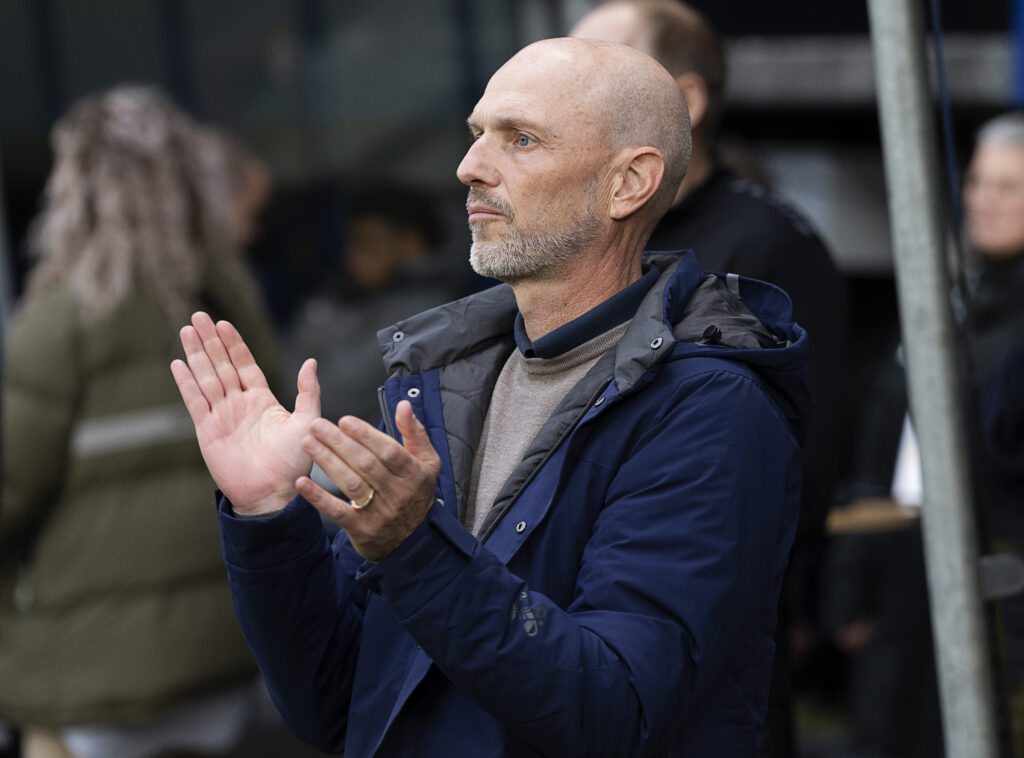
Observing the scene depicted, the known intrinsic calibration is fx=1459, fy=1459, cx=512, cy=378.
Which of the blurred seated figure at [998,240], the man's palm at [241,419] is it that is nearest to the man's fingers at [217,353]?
the man's palm at [241,419]

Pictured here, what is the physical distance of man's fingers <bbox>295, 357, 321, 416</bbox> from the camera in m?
1.68

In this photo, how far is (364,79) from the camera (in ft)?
16.2

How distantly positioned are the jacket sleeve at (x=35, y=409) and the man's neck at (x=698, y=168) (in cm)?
164

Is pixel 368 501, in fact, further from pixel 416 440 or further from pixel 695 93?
pixel 695 93

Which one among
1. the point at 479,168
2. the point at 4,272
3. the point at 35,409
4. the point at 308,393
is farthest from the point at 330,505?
the point at 4,272

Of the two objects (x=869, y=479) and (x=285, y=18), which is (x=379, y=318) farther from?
(x=869, y=479)

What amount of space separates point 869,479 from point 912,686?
0.68 m

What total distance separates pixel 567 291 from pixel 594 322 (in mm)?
51

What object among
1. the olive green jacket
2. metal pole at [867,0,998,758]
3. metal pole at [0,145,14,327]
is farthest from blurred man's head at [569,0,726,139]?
metal pole at [0,145,14,327]

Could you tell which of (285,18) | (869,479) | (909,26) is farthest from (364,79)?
(909,26)

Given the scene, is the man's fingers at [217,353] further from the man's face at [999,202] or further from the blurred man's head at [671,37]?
the man's face at [999,202]

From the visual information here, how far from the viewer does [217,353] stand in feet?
5.80

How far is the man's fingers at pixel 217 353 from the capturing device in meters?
1.75

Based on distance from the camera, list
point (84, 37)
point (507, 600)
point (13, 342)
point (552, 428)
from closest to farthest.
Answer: point (507, 600), point (552, 428), point (13, 342), point (84, 37)
